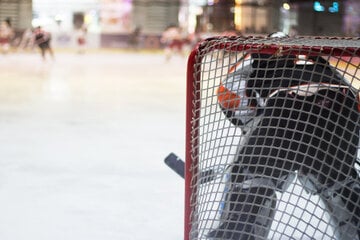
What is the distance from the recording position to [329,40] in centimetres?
221

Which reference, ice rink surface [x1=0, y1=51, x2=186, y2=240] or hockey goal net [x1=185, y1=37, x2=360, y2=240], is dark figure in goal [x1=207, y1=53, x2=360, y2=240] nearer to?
hockey goal net [x1=185, y1=37, x2=360, y2=240]

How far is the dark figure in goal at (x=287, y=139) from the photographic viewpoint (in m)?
2.08

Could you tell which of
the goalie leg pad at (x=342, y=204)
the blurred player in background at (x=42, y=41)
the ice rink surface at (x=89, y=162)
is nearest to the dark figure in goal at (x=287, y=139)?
Result: the goalie leg pad at (x=342, y=204)

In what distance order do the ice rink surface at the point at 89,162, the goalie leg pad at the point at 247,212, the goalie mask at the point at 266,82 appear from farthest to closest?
the ice rink surface at the point at 89,162, the goalie leg pad at the point at 247,212, the goalie mask at the point at 266,82

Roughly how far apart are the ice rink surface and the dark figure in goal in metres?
0.53

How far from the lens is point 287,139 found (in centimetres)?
208

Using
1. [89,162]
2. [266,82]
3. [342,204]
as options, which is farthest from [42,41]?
[342,204]

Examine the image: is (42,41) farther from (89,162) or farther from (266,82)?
(266,82)

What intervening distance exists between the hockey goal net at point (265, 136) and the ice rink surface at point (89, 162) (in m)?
0.49

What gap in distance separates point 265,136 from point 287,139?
86mm

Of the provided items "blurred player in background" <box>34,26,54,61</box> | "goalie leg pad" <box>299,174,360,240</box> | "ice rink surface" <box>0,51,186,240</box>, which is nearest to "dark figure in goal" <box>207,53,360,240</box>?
"goalie leg pad" <box>299,174,360,240</box>

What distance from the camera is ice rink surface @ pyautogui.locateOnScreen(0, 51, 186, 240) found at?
281 centimetres

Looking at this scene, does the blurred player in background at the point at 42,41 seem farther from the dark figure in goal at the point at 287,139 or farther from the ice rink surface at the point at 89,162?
the dark figure in goal at the point at 287,139

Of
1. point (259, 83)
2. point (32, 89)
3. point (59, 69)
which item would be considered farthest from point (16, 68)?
point (259, 83)
